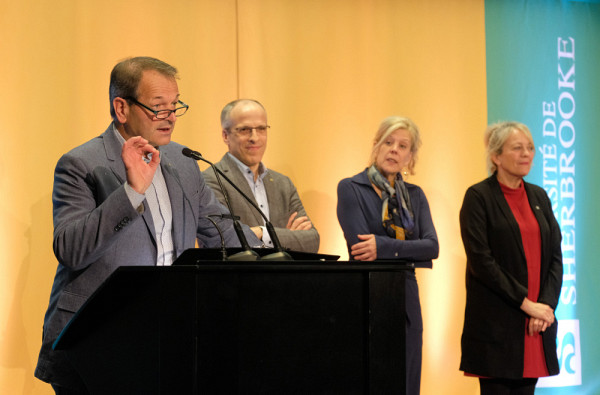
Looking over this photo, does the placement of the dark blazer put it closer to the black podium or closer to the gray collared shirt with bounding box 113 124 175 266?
the gray collared shirt with bounding box 113 124 175 266

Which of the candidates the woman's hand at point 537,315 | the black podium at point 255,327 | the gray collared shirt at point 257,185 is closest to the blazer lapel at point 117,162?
the black podium at point 255,327

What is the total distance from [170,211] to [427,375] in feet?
11.6

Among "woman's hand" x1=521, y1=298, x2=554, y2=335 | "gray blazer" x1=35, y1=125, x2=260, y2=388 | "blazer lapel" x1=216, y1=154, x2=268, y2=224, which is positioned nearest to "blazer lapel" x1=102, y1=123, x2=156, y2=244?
"gray blazer" x1=35, y1=125, x2=260, y2=388

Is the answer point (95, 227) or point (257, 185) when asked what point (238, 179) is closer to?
point (257, 185)

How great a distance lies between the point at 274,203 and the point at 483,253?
1164mm

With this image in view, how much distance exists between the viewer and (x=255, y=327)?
1459 millimetres

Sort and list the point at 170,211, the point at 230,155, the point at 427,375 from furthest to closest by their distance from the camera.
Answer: the point at 427,375 → the point at 230,155 → the point at 170,211

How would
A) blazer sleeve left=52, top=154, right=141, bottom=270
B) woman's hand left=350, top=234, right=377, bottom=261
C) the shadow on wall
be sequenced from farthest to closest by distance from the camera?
the shadow on wall
woman's hand left=350, top=234, right=377, bottom=261
blazer sleeve left=52, top=154, right=141, bottom=270

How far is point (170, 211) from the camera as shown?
87.4 inches

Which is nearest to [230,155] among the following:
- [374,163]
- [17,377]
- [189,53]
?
[374,163]

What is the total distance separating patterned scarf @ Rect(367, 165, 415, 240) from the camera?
3.83m

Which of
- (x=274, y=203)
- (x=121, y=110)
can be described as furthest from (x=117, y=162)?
(x=274, y=203)

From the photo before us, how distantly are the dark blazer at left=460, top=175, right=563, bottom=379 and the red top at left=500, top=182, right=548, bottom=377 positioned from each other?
30mm

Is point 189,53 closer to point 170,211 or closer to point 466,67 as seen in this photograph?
point 466,67
